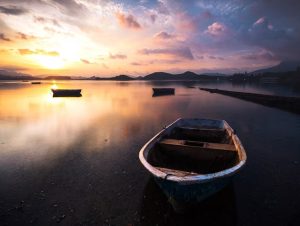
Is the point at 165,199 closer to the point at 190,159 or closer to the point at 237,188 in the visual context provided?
the point at 190,159

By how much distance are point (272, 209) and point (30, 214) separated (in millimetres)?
10070

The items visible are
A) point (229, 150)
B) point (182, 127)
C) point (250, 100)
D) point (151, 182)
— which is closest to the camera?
point (229, 150)

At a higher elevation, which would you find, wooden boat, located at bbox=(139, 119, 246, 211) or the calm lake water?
wooden boat, located at bbox=(139, 119, 246, 211)

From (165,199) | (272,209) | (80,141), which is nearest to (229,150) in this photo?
(272,209)

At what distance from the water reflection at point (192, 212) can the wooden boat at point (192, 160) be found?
1.80ft

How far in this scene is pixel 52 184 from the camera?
10.2 metres

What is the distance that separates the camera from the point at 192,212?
309 inches

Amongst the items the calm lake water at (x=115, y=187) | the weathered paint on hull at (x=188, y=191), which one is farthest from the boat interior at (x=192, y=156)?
the weathered paint on hull at (x=188, y=191)

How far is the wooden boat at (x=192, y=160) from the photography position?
668 centimetres

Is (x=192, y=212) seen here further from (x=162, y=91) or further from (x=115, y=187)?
(x=162, y=91)

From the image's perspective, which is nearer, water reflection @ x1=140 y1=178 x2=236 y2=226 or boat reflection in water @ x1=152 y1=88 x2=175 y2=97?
water reflection @ x1=140 y1=178 x2=236 y2=226

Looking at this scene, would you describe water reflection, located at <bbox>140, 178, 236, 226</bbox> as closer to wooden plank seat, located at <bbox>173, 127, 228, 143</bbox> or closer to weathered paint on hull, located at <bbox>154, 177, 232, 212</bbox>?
weathered paint on hull, located at <bbox>154, 177, 232, 212</bbox>

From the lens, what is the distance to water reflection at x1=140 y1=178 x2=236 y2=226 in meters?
7.46

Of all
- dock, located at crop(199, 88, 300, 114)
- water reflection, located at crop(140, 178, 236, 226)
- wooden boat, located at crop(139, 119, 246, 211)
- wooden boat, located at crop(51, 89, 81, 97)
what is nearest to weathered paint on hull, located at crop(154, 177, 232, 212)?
wooden boat, located at crop(139, 119, 246, 211)
